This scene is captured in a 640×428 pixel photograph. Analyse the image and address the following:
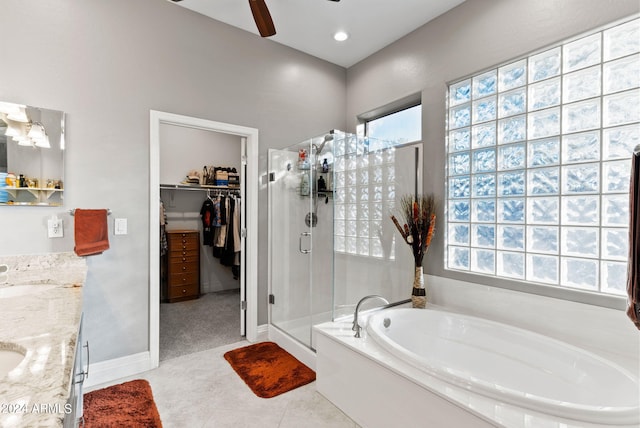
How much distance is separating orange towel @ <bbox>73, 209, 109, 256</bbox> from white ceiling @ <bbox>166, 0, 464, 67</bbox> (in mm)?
1837

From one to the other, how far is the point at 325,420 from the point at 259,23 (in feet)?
8.78

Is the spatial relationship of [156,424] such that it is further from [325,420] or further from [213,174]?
[213,174]

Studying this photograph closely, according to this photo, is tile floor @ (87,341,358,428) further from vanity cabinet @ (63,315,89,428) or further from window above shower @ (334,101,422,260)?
window above shower @ (334,101,422,260)

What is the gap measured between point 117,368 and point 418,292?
2.41 m

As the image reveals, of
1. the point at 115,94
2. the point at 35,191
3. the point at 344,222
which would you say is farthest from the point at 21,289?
the point at 344,222

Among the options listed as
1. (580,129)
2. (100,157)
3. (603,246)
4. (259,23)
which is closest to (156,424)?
(100,157)

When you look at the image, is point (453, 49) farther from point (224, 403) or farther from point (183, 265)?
point (183, 265)

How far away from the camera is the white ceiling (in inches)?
104

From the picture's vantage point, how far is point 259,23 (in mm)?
2260

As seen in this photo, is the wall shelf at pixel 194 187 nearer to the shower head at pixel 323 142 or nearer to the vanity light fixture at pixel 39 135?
A: the vanity light fixture at pixel 39 135

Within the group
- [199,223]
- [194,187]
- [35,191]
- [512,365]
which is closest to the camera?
[512,365]

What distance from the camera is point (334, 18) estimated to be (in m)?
2.83

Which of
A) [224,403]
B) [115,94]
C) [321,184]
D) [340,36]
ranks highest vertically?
[340,36]

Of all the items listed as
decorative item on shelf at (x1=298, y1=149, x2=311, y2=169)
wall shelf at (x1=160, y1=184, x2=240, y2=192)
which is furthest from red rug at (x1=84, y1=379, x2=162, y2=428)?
wall shelf at (x1=160, y1=184, x2=240, y2=192)
